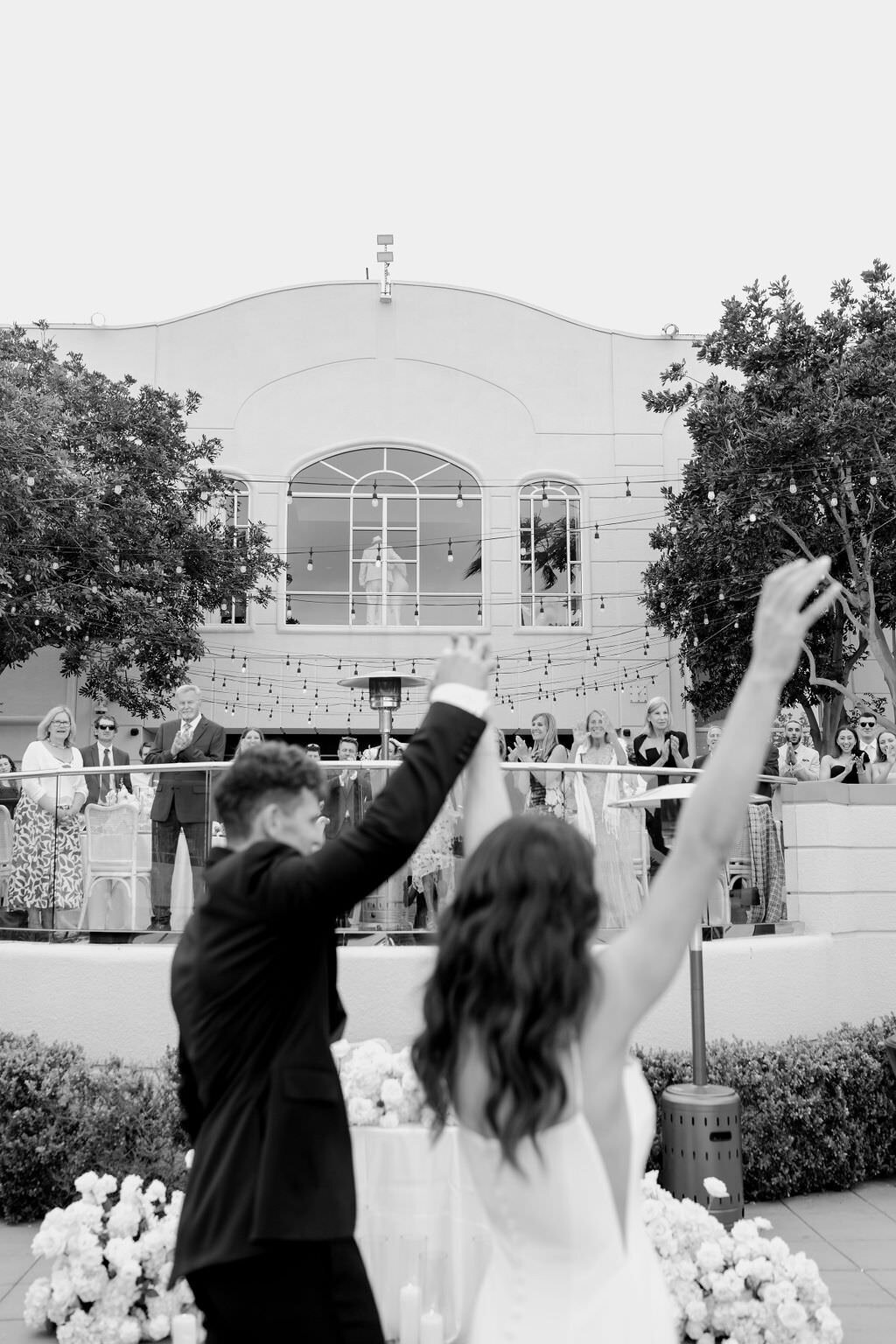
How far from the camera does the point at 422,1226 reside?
484 centimetres

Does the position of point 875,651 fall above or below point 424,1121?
above

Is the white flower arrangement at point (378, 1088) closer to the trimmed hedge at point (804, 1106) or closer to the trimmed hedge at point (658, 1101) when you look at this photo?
the trimmed hedge at point (658, 1101)

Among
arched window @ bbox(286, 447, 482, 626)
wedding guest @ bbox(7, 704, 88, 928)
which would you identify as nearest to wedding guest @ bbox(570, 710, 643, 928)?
wedding guest @ bbox(7, 704, 88, 928)

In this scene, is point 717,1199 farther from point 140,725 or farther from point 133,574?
point 140,725

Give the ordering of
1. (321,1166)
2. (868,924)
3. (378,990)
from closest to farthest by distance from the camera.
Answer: (321,1166) < (378,990) < (868,924)

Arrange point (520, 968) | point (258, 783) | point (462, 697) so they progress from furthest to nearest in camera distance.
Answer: point (258, 783) < point (462, 697) < point (520, 968)

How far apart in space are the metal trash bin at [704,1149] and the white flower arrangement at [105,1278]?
2.50 metres

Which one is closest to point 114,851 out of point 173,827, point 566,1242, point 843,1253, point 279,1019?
point 173,827

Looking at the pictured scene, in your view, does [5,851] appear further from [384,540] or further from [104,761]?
[384,540]

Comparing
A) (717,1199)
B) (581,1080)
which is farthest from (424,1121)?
(581,1080)

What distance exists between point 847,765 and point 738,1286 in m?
6.11

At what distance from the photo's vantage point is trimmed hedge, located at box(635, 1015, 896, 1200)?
23.0 ft

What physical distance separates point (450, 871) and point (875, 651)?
15971 millimetres

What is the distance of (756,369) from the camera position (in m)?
21.6
